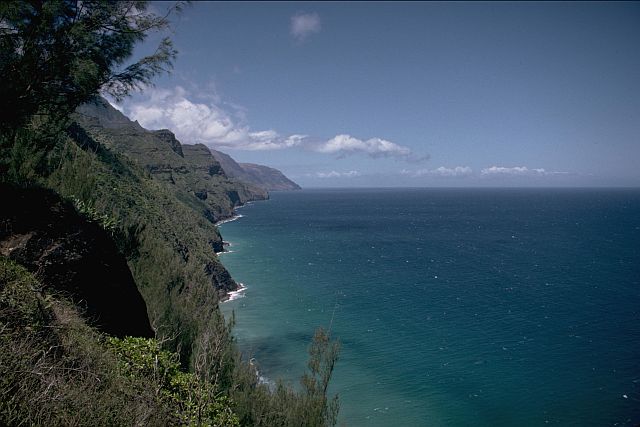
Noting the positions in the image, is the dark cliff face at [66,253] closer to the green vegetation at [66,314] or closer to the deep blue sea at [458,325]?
the green vegetation at [66,314]

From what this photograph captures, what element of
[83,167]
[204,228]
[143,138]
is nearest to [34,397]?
[83,167]

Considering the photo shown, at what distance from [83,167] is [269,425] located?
804 inches

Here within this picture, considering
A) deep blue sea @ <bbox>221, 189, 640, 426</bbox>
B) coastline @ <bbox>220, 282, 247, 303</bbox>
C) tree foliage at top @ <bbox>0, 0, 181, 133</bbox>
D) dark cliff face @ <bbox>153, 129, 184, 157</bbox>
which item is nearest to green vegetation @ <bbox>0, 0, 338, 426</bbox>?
tree foliage at top @ <bbox>0, 0, 181, 133</bbox>

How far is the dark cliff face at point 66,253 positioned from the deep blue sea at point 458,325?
27421mm

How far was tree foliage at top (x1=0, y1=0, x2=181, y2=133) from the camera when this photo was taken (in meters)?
10.6

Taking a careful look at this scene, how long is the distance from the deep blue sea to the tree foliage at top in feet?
111

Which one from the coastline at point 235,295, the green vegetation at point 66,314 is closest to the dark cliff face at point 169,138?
the coastline at point 235,295

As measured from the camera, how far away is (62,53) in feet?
37.2

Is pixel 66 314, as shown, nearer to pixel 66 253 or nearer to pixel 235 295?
pixel 66 253

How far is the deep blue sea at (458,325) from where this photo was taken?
3794cm

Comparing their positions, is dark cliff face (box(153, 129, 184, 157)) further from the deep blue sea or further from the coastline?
the coastline

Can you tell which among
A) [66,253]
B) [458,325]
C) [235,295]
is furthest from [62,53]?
[235,295]

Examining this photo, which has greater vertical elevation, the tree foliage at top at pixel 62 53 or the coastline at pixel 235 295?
the tree foliage at top at pixel 62 53

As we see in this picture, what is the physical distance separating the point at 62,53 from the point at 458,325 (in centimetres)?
5660
